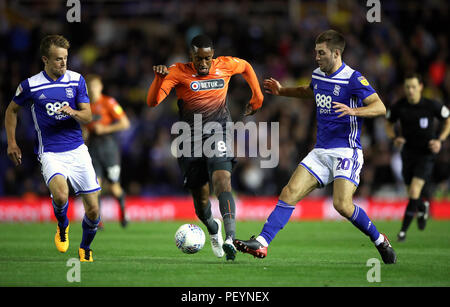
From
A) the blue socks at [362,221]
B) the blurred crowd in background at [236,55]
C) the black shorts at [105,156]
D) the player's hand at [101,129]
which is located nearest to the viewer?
the blue socks at [362,221]

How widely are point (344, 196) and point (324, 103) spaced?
3.62 feet

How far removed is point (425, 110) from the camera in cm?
1275

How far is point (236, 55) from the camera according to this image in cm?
2147

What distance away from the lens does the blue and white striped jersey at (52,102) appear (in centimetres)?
856

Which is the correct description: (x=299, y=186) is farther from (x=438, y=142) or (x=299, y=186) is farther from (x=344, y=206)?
(x=438, y=142)

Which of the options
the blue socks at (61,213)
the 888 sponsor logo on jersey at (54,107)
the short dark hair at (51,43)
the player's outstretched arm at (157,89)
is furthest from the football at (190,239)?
the short dark hair at (51,43)

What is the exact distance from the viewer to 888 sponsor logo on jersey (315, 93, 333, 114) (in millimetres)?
8445

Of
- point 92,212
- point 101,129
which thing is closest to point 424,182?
point 101,129

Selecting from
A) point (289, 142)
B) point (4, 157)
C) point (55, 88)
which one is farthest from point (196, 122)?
point (4, 157)

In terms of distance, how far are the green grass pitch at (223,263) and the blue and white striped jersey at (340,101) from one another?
145cm

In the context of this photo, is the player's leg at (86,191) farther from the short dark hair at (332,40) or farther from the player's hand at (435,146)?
the player's hand at (435,146)

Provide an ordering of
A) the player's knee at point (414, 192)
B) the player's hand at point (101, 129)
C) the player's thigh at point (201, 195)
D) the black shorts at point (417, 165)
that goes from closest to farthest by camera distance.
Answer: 1. the player's thigh at point (201, 195)
2. the player's knee at point (414, 192)
3. the black shorts at point (417, 165)
4. the player's hand at point (101, 129)

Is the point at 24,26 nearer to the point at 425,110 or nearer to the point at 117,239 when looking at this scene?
the point at 117,239

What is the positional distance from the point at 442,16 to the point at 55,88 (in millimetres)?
16068
